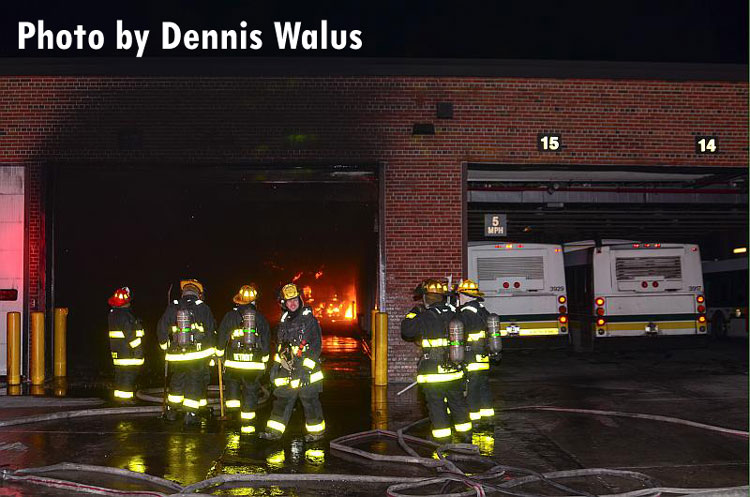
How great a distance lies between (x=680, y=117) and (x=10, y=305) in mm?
12959

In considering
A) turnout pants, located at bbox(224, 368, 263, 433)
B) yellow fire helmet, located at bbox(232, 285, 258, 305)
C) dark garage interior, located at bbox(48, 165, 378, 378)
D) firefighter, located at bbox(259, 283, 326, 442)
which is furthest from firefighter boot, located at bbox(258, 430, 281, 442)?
dark garage interior, located at bbox(48, 165, 378, 378)

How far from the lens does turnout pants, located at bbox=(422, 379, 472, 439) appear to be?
25.2 feet

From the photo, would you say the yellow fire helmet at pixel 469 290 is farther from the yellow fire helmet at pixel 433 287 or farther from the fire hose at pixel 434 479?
the fire hose at pixel 434 479

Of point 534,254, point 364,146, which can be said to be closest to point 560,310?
point 534,254

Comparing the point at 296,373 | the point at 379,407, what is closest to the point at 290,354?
the point at 296,373

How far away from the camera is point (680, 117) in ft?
44.2

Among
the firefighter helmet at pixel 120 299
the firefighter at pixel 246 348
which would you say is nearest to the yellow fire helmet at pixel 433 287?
the firefighter at pixel 246 348

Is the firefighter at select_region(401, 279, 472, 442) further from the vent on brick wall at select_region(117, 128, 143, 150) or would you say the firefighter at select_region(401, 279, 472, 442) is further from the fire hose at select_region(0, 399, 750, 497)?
the vent on brick wall at select_region(117, 128, 143, 150)

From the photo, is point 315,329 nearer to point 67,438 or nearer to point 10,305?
point 67,438

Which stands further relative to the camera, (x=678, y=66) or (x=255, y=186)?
(x=255, y=186)

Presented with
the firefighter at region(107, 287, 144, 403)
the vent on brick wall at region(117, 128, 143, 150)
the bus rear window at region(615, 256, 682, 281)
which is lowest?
the firefighter at region(107, 287, 144, 403)

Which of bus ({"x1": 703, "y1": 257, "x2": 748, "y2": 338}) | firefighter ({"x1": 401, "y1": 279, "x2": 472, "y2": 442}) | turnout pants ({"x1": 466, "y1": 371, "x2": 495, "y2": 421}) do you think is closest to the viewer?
firefighter ({"x1": 401, "y1": 279, "x2": 472, "y2": 442})

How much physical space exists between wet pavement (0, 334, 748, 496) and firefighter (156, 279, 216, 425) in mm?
285

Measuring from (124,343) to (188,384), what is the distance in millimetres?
1815
